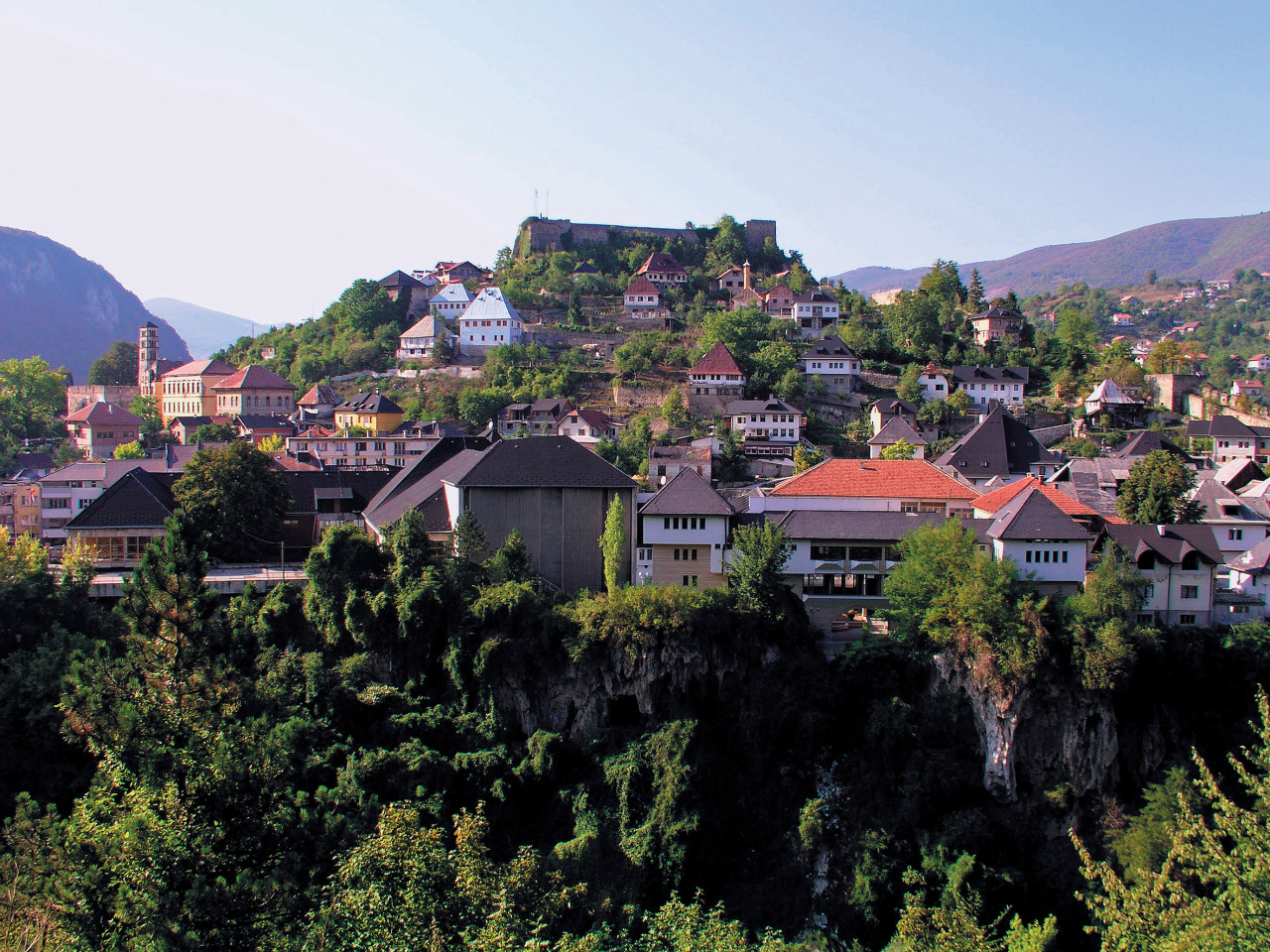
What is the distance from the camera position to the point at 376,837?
19.5 metres

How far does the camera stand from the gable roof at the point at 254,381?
75.4 meters

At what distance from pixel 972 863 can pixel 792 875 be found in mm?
4654

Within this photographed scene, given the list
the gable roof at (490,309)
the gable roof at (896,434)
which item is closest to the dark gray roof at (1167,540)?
the gable roof at (896,434)

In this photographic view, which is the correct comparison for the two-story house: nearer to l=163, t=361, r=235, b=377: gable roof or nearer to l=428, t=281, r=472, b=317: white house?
l=428, t=281, r=472, b=317: white house

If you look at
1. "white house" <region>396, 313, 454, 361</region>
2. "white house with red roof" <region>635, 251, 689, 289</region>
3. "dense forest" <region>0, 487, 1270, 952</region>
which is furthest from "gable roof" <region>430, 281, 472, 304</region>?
"dense forest" <region>0, 487, 1270, 952</region>

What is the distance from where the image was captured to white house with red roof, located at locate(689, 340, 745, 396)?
216ft

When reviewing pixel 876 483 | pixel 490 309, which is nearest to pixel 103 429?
pixel 490 309

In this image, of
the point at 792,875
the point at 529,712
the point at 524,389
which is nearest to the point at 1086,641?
the point at 792,875

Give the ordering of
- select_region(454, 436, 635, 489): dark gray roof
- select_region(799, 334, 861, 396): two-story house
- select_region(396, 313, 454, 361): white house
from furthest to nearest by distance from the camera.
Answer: select_region(396, 313, 454, 361): white house
select_region(799, 334, 861, 396): two-story house
select_region(454, 436, 635, 489): dark gray roof

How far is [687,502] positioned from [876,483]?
849cm

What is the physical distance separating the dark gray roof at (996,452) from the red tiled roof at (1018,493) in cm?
1103

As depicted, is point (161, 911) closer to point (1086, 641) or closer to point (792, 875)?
point (792, 875)

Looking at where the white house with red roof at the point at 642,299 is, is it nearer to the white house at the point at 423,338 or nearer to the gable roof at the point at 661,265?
the gable roof at the point at 661,265

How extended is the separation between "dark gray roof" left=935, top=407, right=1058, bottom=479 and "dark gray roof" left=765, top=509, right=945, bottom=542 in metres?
15.7
